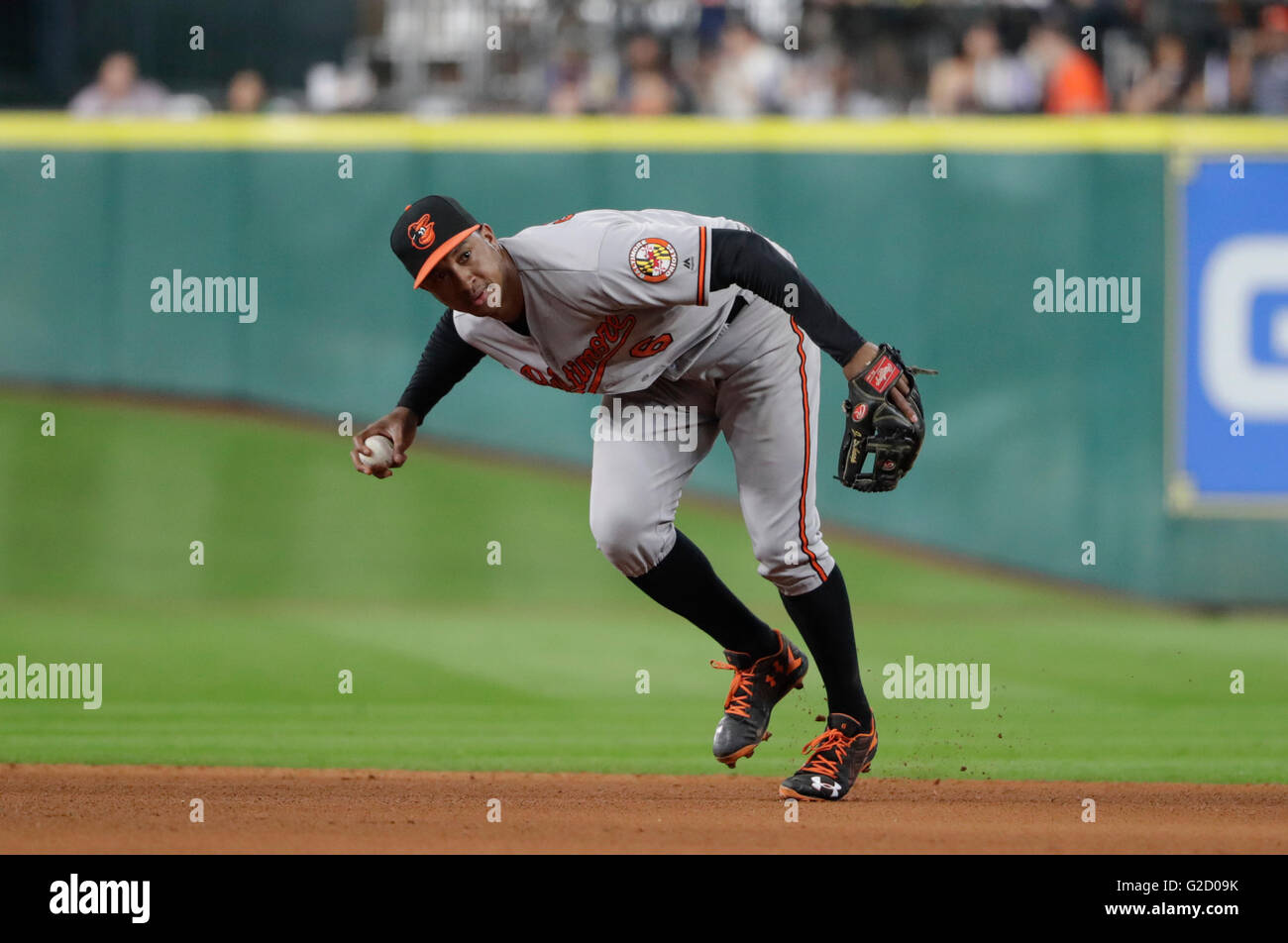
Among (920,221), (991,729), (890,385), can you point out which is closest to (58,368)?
(920,221)

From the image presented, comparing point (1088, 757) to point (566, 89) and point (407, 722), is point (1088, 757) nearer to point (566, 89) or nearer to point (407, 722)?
point (407, 722)

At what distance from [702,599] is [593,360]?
32.5 inches

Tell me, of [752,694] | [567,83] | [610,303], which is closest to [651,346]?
[610,303]

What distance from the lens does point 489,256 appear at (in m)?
4.32

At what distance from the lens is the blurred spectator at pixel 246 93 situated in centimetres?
1019

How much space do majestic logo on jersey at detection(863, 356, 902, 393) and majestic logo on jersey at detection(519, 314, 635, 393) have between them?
652 millimetres

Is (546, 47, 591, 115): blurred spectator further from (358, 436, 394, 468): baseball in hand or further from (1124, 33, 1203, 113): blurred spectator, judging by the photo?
(358, 436, 394, 468): baseball in hand

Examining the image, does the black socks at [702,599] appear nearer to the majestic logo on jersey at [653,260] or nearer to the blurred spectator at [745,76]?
the majestic logo on jersey at [653,260]

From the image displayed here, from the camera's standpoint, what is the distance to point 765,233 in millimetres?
9836

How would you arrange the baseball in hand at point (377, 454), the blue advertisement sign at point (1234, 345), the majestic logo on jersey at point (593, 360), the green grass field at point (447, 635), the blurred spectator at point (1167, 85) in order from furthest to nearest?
the blurred spectator at point (1167, 85) → the blue advertisement sign at point (1234, 345) → the green grass field at point (447, 635) → the baseball in hand at point (377, 454) → the majestic logo on jersey at point (593, 360)

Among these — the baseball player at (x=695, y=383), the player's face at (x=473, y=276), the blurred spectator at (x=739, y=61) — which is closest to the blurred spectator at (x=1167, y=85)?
the blurred spectator at (x=739, y=61)

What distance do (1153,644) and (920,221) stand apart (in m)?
2.76

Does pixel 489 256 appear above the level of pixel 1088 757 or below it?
above

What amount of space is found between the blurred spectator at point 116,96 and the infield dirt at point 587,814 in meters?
5.48
